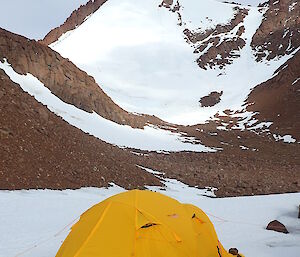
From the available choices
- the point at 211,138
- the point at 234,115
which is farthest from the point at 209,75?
the point at 211,138

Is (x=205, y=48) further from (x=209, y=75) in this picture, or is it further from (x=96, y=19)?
(x=96, y=19)

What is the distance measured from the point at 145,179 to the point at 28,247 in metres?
10.3

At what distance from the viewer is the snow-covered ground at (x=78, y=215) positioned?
7.16 m

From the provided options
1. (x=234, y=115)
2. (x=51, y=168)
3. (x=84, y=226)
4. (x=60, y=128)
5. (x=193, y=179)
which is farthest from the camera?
(x=234, y=115)

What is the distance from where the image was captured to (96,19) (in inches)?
4289

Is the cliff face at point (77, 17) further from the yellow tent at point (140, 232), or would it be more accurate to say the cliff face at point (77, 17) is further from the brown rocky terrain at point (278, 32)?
the yellow tent at point (140, 232)

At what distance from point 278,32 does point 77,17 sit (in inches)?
3465

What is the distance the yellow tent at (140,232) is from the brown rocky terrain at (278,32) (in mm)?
72135

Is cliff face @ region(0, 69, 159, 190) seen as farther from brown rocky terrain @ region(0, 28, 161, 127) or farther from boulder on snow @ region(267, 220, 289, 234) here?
brown rocky terrain @ region(0, 28, 161, 127)

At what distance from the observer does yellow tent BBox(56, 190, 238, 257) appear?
5.41 metres

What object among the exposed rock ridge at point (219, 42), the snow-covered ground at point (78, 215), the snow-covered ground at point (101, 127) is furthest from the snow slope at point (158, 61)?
the snow-covered ground at point (78, 215)

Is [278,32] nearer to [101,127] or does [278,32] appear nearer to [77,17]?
[101,127]

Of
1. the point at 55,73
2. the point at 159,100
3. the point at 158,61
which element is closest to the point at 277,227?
the point at 55,73

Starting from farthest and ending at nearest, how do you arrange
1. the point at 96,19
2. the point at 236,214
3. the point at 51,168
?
1. the point at 96,19
2. the point at 51,168
3. the point at 236,214
